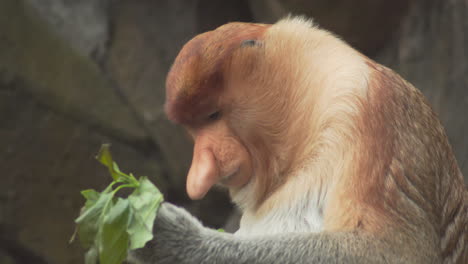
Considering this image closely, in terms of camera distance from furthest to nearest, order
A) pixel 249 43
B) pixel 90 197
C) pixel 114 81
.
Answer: pixel 114 81 < pixel 249 43 < pixel 90 197

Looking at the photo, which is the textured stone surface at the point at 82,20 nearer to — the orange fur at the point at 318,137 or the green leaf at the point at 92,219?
the orange fur at the point at 318,137

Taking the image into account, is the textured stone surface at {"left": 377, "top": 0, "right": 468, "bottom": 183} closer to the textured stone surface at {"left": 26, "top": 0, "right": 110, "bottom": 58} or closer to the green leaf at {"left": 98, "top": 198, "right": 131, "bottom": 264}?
the textured stone surface at {"left": 26, "top": 0, "right": 110, "bottom": 58}

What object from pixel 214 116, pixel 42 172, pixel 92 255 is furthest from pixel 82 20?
pixel 92 255

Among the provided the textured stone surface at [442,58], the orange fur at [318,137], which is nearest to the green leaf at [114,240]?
the orange fur at [318,137]

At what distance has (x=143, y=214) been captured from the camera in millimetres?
2377

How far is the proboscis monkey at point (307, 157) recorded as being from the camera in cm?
237

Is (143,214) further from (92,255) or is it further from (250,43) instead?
(250,43)

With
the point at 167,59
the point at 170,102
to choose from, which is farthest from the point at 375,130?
the point at 167,59

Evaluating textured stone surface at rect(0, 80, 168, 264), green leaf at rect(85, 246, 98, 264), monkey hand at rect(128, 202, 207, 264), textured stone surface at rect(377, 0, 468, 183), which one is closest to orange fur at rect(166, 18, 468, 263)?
monkey hand at rect(128, 202, 207, 264)

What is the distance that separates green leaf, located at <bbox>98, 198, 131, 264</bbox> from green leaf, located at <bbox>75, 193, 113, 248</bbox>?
59 millimetres

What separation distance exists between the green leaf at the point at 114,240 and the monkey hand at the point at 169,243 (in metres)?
0.06

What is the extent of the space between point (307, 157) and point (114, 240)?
755 millimetres

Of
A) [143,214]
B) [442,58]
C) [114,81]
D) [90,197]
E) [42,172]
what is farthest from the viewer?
[114,81]

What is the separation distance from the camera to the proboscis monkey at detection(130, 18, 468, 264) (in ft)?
7.79
